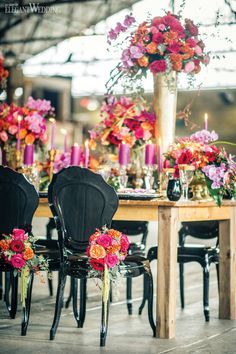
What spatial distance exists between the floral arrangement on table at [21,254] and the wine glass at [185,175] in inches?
36.7

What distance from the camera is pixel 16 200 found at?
4.52 metres

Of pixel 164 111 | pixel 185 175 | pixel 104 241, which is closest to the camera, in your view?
pixel 104 241

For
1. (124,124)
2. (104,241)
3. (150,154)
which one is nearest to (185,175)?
(150,154)

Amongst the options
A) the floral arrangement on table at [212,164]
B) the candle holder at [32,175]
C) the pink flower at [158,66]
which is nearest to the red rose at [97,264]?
the floral arrangement on table at [212,164]

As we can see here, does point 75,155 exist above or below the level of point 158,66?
below

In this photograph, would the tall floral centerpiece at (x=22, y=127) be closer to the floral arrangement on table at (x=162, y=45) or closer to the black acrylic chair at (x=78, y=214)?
the floral arrangement on table at (x=162, y=45)

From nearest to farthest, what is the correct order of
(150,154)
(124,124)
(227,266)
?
(227,266) < (150,154) < (124,124)

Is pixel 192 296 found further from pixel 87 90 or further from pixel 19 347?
pixel 87 90

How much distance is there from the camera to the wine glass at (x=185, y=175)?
15.6 feet

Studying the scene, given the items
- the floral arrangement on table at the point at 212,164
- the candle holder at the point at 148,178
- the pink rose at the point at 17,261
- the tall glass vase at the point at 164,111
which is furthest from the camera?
the tall glass vase at the point at 164,111

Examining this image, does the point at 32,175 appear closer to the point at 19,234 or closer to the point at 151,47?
the point at 19,234

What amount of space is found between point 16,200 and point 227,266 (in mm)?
1453

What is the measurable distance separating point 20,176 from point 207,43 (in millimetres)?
1709

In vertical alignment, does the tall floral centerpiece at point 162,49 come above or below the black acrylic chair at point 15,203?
above
